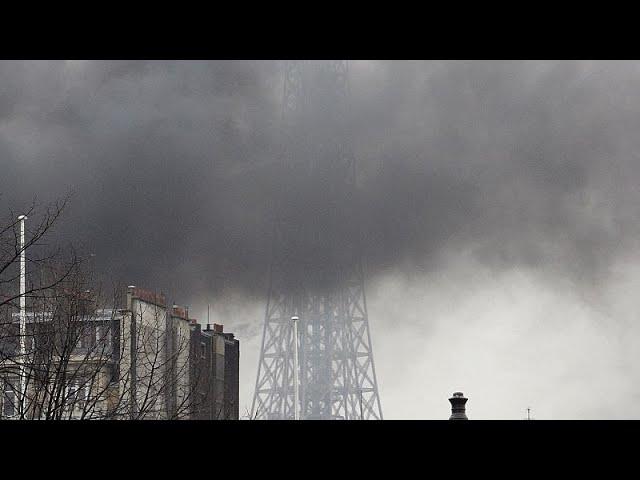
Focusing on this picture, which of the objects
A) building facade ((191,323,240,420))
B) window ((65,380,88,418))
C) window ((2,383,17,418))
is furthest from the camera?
building facade ((191,323,240,420))

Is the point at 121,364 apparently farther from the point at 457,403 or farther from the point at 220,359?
the point at 220,359

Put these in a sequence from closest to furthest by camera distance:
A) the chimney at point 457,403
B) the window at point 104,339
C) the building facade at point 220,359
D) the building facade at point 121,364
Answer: the building facade at point 121,364, the window at point 104,339, the chimney at point 457,403, the building facade at point 220,359

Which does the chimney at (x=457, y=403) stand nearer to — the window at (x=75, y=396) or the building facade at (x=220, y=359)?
the window at (x=75, y=396)

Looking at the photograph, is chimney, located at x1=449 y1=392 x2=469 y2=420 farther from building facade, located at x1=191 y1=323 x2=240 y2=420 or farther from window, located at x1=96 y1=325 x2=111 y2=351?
building facade, located at x1=191 y1=323 x2=240 y2=420

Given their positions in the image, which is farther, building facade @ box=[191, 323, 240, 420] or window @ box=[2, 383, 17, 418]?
building facade @ box=[191, 323, 240, 420]

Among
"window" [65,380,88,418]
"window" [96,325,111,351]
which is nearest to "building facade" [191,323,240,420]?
"window" [96,325,111,351]

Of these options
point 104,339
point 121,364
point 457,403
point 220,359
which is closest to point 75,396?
point 104,339

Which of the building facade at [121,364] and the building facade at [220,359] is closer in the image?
the building facade at [121,364]

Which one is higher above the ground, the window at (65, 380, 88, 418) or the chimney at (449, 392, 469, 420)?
the chimney at (449, 392, 469, 420)

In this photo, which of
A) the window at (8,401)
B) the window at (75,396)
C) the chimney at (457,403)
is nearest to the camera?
the window at (75,396)

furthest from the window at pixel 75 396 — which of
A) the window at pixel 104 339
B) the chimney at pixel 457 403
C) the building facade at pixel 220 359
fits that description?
the building facade at pixel 220 359

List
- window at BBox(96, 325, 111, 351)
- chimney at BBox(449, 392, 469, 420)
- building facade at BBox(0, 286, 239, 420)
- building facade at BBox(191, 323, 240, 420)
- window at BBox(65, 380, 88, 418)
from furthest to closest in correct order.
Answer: building facade at BBox(191, 323, 240, 420), chimney at BBox(449, 392, 469, 420), window at BBox(96, 325, 111, 351), building facade at BBox(0, 286, 239, 420), window at BBox(65, 380, 88, 418)
